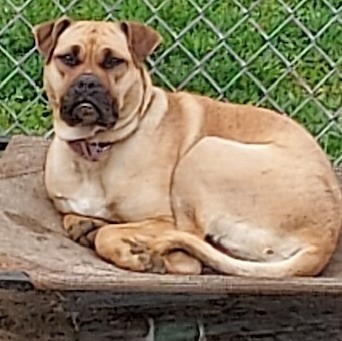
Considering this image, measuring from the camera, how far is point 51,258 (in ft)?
10.5

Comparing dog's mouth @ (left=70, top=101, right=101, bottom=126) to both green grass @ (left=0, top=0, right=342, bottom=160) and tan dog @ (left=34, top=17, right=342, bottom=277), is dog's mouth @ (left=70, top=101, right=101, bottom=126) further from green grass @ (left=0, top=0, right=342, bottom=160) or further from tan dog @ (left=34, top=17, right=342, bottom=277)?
green grass @ (left=0, top=0, right=342, bottom=160)

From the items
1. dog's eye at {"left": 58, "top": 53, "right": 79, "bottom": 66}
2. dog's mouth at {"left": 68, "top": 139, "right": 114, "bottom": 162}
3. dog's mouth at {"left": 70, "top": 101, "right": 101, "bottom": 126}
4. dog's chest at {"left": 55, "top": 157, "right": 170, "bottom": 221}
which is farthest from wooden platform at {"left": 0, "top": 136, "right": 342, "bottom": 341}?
dog's eye at {"left": 58, "top": 53, "right": 79, "bottom": 66}

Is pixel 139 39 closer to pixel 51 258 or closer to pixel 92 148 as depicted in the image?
pixel 92 148

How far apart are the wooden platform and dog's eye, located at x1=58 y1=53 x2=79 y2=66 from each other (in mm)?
440

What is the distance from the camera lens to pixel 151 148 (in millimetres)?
3482

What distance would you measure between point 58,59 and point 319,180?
2.39ft

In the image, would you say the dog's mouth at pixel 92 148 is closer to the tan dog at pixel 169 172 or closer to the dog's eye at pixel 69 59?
the tan dog at pixel 169 172

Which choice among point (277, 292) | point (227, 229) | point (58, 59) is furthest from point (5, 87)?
point (277, 292)

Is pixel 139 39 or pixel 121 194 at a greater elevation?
pixel 139 39

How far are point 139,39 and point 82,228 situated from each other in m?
0.51

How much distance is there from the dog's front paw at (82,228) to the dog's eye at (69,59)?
409mm

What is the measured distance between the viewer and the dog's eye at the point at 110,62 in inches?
133

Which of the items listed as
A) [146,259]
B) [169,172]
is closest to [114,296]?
[146,259]

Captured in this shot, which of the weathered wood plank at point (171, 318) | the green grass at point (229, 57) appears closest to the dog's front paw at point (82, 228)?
the weathered wood plank at point (171, 318)
